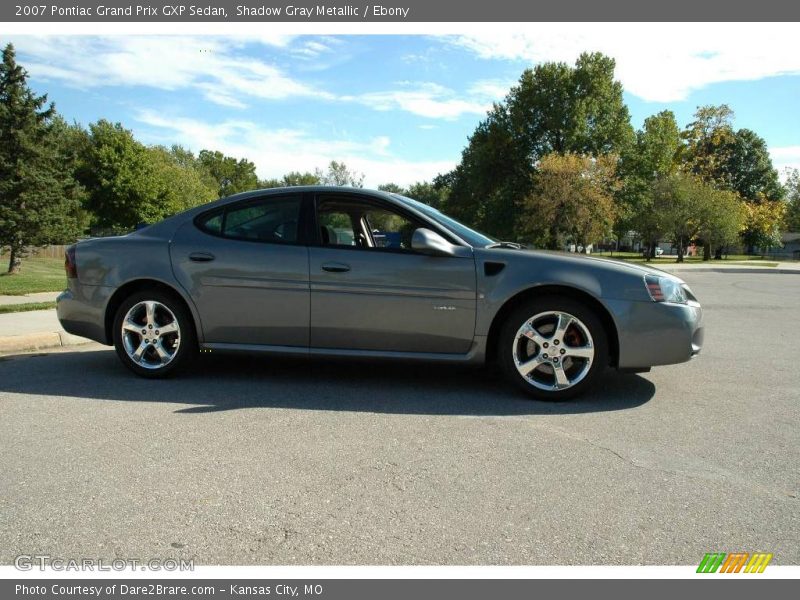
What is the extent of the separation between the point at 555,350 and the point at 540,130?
1788 inches

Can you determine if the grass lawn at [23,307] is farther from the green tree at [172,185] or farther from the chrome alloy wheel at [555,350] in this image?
the green tree at [172,185]

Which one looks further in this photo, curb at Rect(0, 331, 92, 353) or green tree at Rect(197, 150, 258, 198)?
green tree at Rect(197, 150, 258, 198)

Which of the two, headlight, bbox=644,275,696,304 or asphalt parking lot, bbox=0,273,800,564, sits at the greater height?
headlight, bbox=644,275,696,304

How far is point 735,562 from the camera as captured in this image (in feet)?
8.11

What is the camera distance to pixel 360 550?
2502 mm

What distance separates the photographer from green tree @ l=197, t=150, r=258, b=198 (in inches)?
3787

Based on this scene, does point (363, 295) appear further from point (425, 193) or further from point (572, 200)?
point (425, 193)

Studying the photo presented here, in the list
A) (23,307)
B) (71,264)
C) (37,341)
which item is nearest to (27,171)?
(23,307)

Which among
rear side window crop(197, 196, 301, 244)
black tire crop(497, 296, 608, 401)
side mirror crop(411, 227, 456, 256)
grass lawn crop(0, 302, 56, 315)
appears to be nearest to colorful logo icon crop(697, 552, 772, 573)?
black tire crop(497, 296, 608, 401)

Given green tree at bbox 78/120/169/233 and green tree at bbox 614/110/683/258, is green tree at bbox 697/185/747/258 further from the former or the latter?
green tree at bbox 78/120/169/233

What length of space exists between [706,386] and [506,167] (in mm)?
44535

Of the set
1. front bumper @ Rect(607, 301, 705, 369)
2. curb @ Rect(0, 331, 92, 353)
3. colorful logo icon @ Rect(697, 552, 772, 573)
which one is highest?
front bumper @ Rect(607, 301, 705, 369)

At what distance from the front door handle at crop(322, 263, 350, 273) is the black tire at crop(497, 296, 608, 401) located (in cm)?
133

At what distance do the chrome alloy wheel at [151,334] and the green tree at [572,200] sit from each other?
3696 cm
